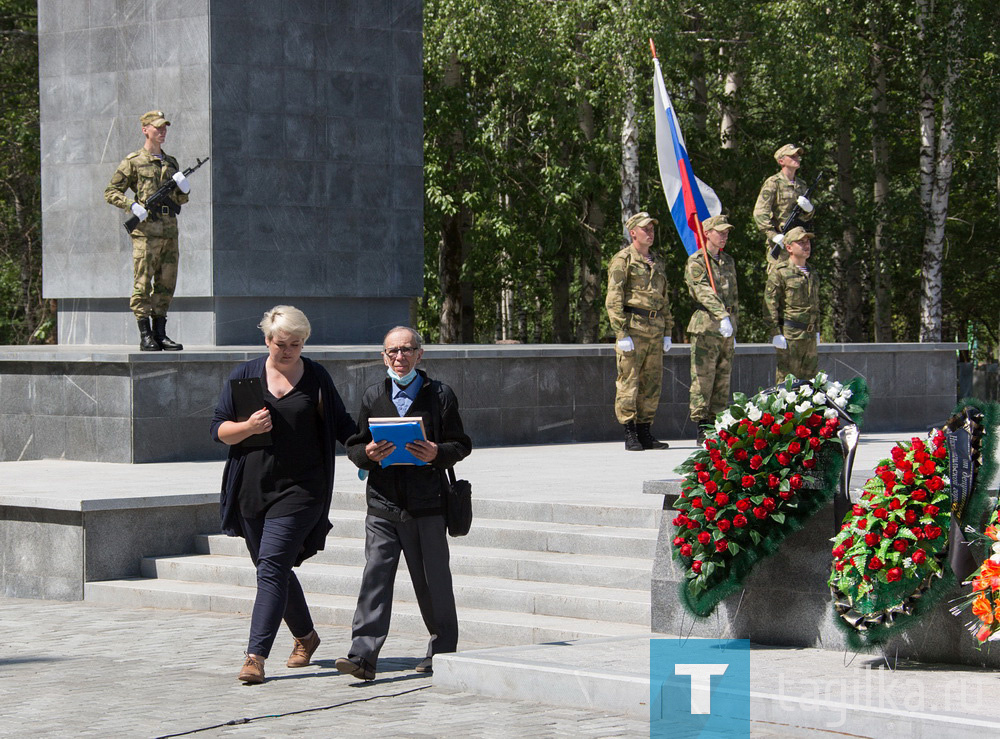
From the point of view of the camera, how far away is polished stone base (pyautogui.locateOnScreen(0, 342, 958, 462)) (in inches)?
552

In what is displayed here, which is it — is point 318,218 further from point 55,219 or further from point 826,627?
point 826,627

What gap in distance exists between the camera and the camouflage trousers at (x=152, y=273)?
50.0ft

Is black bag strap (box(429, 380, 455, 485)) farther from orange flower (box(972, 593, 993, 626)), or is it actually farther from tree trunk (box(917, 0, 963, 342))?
tree trunk (box(917, 0, 963, 342))

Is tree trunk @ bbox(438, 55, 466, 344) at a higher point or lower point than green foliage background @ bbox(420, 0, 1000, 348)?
lower

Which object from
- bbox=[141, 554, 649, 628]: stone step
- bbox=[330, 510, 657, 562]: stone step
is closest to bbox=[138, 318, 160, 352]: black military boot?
bbox=[141, 554, 649, 628]: stone step

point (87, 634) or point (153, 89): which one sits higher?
point (153, 89)

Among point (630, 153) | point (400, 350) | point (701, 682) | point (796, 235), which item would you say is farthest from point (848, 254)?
point (701, 682)

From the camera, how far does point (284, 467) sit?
7.73 meters

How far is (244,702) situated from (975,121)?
26619 mm

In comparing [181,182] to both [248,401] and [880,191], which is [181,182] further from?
[880,191]

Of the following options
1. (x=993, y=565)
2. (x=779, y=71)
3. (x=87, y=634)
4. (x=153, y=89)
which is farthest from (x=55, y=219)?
(x=779, y=71)

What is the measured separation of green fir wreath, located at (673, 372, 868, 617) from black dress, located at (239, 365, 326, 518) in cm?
174

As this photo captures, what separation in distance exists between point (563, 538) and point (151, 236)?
6.87m

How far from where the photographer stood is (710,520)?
301 inches
